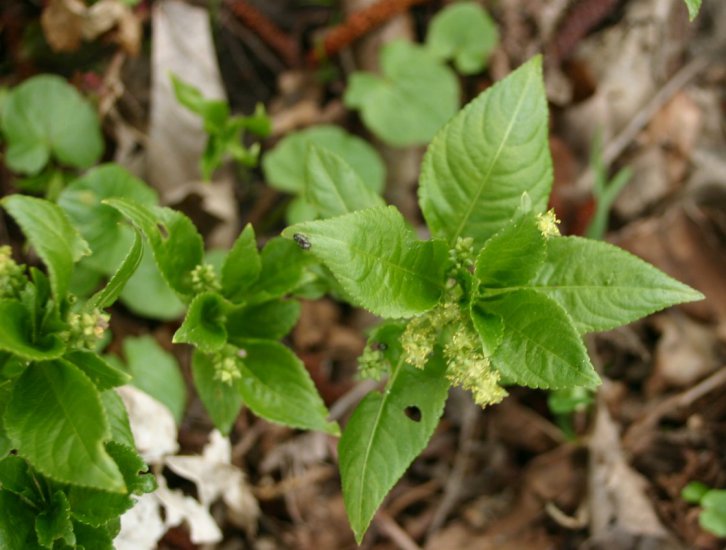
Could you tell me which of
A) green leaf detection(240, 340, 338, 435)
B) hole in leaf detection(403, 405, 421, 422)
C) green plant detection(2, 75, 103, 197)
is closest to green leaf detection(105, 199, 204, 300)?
green leaf detection(240, 340, 338, 435)

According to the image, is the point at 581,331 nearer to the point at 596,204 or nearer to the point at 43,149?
the point at 596,204

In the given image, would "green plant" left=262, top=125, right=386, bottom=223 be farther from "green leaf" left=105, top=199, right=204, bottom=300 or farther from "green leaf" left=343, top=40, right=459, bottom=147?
"green leaf" left=105, top=199, right=204, bottom=300

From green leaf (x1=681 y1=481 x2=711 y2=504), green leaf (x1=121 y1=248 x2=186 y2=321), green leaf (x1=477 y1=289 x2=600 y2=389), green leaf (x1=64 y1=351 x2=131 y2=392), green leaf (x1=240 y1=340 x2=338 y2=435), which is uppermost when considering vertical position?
green leaf (x1=477 y1=289 x2=600 y2=389)

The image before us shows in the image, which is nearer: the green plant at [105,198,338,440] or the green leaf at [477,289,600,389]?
the green leaf at [477,289,600,389]

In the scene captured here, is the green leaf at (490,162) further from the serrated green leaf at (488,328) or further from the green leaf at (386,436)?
the green leaf at (386,436)

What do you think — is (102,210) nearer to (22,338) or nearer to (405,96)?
(22,338)

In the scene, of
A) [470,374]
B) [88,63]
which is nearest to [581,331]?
[470,374]
